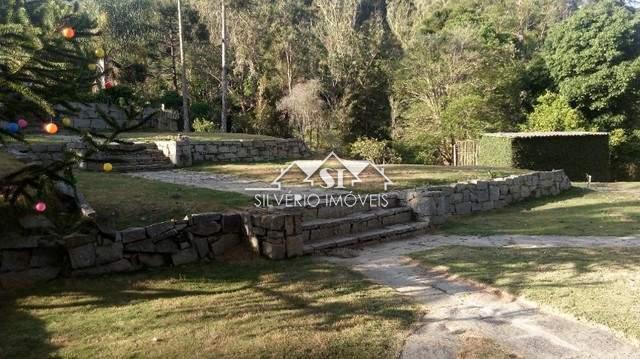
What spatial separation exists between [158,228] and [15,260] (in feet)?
5.28

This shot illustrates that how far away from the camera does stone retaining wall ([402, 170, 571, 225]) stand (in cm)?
934

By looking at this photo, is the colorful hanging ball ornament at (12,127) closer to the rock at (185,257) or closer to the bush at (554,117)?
the rock at (185,257)

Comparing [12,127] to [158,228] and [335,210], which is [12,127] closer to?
[158,228]

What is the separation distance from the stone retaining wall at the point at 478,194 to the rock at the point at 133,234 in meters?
5.20

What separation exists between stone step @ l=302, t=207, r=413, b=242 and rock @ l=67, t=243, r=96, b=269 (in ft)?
9.62

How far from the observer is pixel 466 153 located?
21.6 m

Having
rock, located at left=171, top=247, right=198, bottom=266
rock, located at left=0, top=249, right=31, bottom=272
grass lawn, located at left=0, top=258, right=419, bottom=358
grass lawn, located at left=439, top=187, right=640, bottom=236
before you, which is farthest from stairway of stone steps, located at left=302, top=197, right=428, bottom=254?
rock, located at left=0, top=249, right=31, bottom=272

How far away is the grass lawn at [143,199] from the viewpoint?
6902mm

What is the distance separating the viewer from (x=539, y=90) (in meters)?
25.7

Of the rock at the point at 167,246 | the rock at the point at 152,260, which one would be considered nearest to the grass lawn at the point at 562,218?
the rock at the point at 167,246

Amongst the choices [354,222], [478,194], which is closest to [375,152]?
[478,194]

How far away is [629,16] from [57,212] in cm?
2729

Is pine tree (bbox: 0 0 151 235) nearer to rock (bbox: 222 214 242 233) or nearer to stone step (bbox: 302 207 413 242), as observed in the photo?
rock (bbox: 222 214 242 233)

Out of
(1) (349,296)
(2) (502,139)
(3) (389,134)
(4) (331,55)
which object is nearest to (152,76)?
(4) (331,55)
